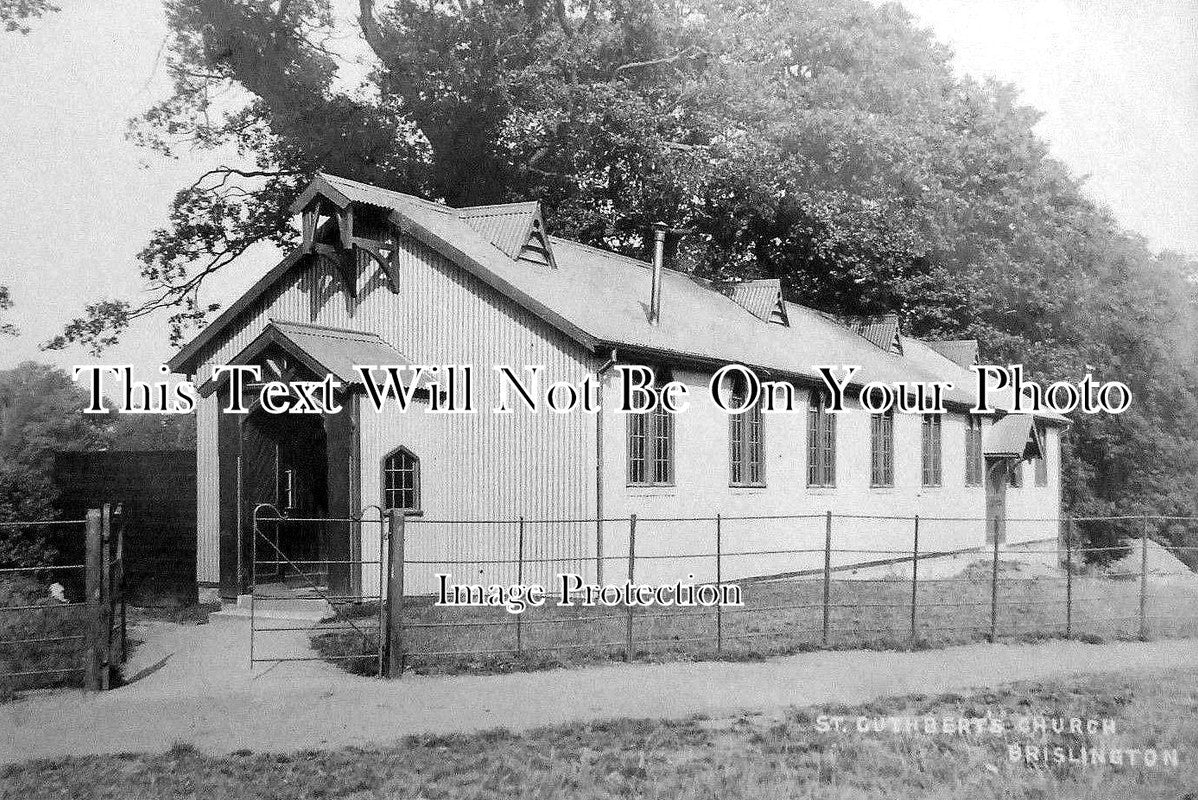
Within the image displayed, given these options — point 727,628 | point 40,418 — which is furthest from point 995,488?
point 40,418

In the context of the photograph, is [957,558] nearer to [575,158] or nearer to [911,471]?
[911,471]

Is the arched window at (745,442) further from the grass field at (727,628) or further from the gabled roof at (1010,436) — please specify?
the gabled roof at (1010,436)

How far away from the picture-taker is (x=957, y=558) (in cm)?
2716

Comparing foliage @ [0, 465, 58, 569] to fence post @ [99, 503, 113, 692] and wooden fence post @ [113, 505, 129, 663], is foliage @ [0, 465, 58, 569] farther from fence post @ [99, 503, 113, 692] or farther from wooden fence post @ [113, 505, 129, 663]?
fence post @ [99, 503, 113, 692]

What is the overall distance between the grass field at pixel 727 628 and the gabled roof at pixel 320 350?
3183 millimetres

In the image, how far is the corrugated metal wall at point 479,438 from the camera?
16.1 metres

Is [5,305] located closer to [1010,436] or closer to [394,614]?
[394,614]

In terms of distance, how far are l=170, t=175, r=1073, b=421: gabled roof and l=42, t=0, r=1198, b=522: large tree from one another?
1542 mm

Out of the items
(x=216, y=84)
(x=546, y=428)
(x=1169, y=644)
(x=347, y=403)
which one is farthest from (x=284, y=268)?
(x=1169, y=644)

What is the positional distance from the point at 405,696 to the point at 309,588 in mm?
5809

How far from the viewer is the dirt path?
9.00m

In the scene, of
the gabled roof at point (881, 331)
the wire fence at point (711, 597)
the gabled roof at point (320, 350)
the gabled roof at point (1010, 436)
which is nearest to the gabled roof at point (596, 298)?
the gabled roof at point (320, 350)

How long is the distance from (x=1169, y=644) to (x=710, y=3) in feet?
32.0

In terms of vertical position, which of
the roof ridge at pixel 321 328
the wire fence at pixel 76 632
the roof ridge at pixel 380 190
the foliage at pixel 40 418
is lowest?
the wire fence at pixel 76 632
